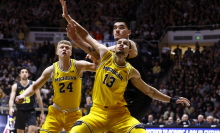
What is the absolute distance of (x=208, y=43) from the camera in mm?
19859

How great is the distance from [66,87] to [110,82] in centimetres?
143

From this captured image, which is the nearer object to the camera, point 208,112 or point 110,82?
point 110,82

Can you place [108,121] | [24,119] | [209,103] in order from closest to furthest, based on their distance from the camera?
1. [108,121]
2. [24,119]
3. [209,103]

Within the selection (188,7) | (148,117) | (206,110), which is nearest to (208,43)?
(188,7)

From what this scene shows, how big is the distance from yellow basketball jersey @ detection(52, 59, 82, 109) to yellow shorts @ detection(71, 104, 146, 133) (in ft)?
3.97

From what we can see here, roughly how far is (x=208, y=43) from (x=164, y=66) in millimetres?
4944

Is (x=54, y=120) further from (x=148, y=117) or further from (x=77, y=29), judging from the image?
(x=148, y=117)

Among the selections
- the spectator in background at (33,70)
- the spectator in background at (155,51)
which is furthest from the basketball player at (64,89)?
the spectator in background at (155,51)

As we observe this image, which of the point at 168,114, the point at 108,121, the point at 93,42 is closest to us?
the point at 108,121

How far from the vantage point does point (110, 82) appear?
446 cm

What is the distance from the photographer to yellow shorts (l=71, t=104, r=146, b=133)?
14.2 feet

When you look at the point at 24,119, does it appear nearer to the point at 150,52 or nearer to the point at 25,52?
the point at 25,52

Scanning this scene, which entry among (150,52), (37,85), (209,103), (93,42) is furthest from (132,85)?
(150,52)

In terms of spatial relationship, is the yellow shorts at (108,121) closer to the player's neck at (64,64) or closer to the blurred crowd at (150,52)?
the player's neck at (64,64)
